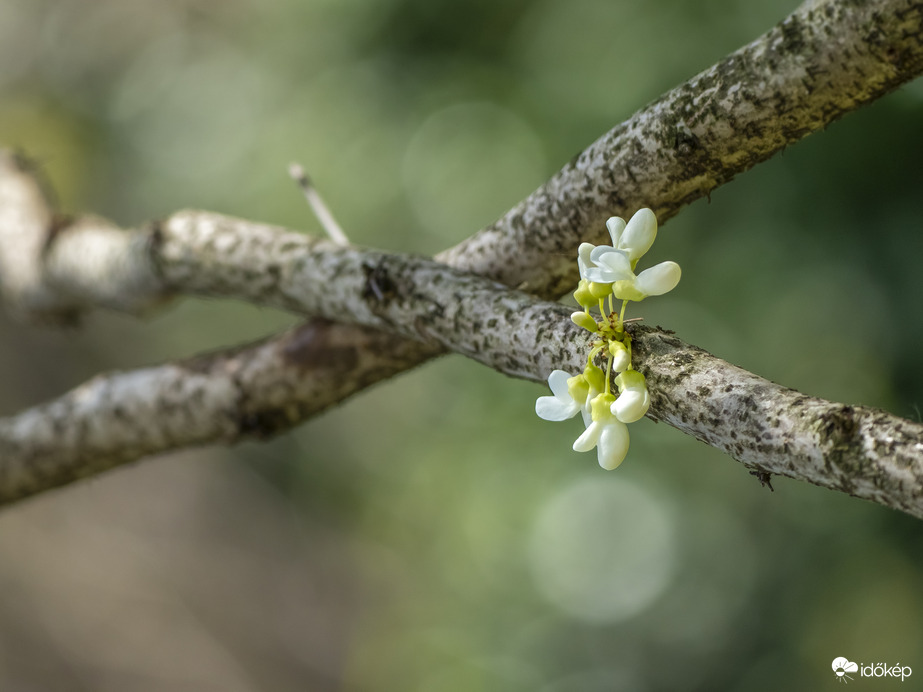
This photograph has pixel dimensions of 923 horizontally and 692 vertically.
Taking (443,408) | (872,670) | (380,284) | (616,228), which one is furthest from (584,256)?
(443,408)

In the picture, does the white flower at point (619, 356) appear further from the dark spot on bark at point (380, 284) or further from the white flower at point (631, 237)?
the dark spot on bark at point (380, 284)

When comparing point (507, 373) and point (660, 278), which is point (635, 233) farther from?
point (507, 373)

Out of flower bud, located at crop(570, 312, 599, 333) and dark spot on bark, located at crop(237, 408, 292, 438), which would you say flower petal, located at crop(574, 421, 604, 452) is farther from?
dark spot on bark, located at crop(237, 408, 292, 438)

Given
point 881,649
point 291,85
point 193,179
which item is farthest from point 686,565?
point 193,179

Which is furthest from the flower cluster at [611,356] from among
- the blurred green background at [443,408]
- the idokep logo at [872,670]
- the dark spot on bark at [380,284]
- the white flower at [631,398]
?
Result: the idokep logo at [872,670]

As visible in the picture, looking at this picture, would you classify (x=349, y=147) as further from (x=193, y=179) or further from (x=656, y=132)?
(x=656, y=132)

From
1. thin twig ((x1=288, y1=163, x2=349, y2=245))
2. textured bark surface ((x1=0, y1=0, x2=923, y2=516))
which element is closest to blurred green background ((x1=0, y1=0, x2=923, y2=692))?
textured bark surface ((x1=0, y1=0, x2=923, y2=516))

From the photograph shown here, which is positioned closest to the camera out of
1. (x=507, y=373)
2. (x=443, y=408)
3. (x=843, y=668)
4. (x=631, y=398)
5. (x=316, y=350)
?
(x=631, y=398)
